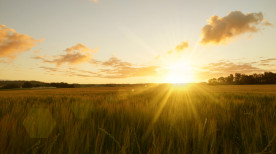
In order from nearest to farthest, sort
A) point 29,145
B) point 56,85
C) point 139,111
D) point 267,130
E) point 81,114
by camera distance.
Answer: point 29,145 → point 267,130 → point 81,114 → point 139,111 → point 56,85

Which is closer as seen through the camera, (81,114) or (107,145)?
(107,145)

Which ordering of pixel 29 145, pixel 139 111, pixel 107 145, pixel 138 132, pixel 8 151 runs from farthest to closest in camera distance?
pixel 139 111 → pixel 138 132 → pixel 107 145 → pixel 29 145 → pixel 8 151

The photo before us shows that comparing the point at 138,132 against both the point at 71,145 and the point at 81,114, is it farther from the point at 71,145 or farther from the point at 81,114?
the point at 81,114

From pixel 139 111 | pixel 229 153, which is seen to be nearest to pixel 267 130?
pixel 229 153

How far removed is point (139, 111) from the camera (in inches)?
83.5

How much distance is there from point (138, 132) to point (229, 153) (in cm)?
78

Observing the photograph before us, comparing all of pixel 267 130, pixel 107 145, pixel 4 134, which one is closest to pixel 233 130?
pixel 267 130

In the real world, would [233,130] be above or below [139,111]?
below

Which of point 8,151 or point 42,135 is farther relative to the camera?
point 42,135

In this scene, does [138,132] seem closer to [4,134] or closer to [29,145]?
[29,145]

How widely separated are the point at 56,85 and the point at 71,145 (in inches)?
2897

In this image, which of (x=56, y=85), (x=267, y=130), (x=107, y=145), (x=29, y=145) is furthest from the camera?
(x=56, y=85)

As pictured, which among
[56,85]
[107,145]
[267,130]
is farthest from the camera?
[56,85]

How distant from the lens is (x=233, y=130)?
66.9 inches
